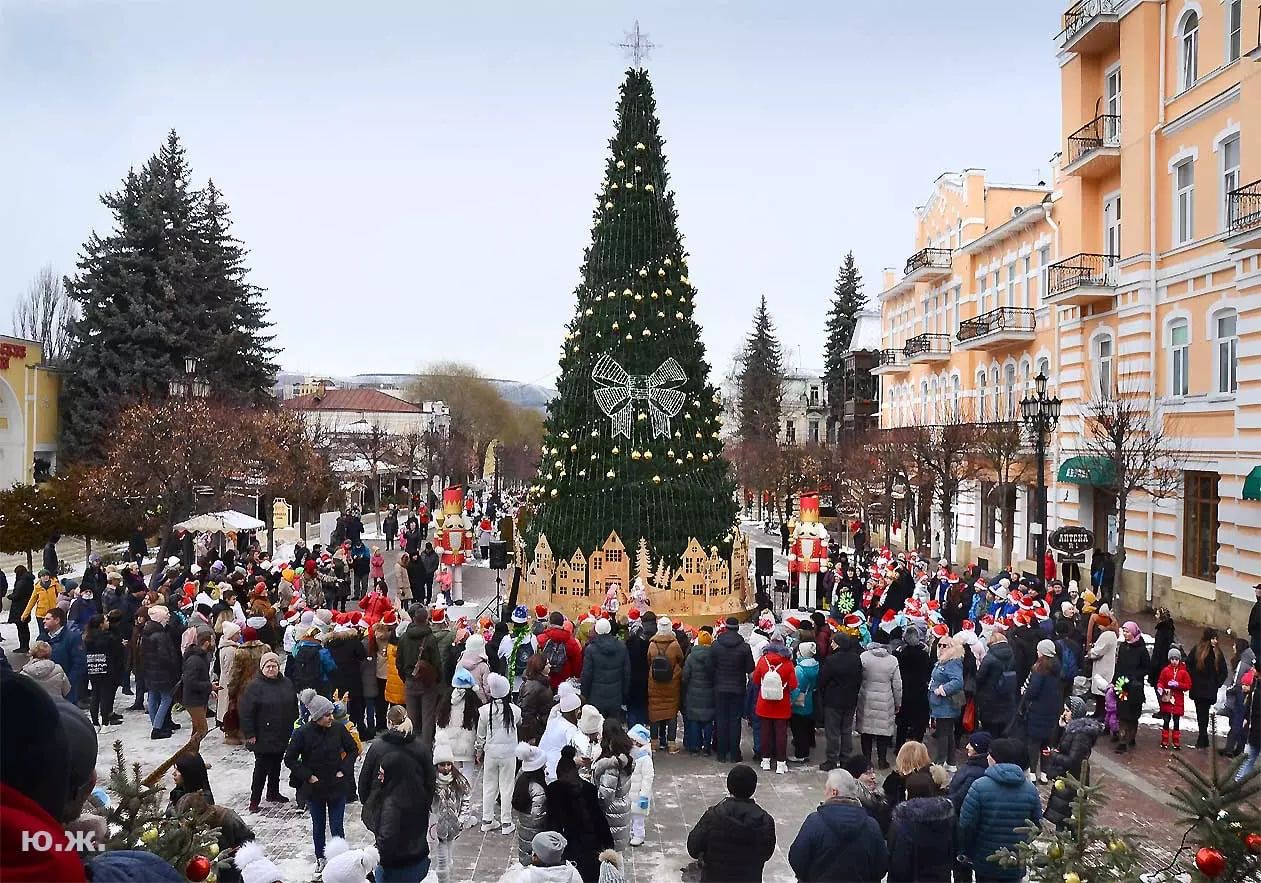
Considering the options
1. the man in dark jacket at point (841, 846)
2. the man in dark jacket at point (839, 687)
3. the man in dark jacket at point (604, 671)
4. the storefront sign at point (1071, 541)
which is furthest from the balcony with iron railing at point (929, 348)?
the man in dark jacket at point (841, 846)

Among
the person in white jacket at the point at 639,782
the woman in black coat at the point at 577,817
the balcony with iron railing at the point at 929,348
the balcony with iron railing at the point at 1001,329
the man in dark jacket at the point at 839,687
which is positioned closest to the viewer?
the woman in black coat at the point at 577,817

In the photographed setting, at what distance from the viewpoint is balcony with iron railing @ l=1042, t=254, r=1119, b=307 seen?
77.1 ft

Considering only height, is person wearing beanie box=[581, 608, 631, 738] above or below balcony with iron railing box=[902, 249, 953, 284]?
below

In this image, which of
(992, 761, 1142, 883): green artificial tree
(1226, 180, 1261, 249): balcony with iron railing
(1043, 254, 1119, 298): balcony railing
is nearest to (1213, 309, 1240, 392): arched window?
(1226, 180, 1261, 249): balcony with iron railing

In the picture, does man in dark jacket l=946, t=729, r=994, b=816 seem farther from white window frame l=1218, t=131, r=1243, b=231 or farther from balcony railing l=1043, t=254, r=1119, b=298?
balcony railing l=1043, t=254, r=1119, b=298

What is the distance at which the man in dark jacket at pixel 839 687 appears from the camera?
405 inches

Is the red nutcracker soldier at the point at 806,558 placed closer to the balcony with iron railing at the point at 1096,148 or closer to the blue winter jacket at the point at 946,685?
the blue winter jacket at the point at 946,685

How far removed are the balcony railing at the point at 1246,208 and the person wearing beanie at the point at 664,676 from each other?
562 inches

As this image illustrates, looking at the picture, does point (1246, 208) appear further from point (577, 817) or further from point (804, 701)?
point (577, 817)

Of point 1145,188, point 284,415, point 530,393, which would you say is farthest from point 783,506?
point 530,393

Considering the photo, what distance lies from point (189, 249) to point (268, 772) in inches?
1444

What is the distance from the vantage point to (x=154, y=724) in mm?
12023

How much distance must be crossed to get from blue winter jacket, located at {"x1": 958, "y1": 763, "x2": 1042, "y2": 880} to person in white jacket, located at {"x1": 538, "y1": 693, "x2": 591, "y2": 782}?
116 inches

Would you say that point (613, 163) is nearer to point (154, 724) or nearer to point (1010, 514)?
point (154, 724)
